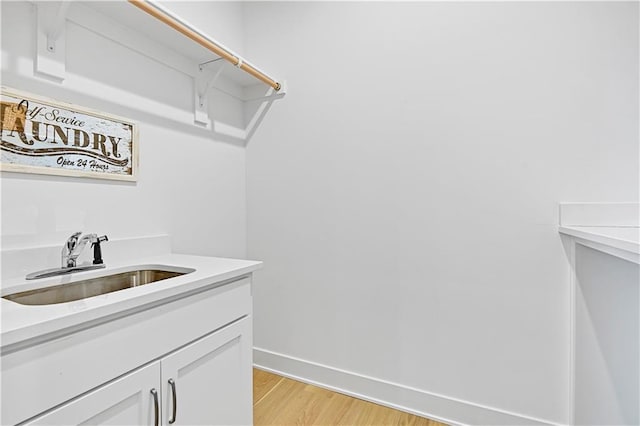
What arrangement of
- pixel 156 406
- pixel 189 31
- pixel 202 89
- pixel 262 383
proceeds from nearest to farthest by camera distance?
pixel 156 406 → pixel 189 31 → pixel 202 89 → pixel 262 383

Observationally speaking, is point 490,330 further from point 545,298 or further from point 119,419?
point 119,419

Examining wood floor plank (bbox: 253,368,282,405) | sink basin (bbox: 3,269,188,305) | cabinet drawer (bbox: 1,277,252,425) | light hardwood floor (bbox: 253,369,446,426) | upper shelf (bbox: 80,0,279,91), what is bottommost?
light hardwood floor (bbox: 253,369,446,426)

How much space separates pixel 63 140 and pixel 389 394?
6.17ft

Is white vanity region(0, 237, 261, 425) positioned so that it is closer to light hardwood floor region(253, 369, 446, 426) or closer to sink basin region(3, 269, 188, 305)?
sink basin region(3, 269, 188, 305)

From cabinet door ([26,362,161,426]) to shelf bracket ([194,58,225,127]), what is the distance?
1337 millimetres

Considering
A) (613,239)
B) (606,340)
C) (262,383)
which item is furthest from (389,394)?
(613,239)

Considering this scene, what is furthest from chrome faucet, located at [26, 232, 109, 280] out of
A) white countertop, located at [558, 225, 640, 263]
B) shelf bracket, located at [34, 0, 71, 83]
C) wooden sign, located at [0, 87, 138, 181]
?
white countertop, located at [558, 225, 640, 263]

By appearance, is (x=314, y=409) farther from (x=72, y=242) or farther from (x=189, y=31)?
(x=189, y=31)

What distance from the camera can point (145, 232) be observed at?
1.53 meters

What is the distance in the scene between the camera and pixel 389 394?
1.71 m

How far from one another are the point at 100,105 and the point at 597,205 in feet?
6.86

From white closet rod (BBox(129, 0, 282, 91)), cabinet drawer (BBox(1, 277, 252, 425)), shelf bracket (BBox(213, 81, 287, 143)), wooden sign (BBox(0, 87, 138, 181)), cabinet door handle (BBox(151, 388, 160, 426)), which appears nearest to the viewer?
cabinet drawer (BBox(1, 277, 252, 425))

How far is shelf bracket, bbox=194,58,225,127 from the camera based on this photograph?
5.85ft

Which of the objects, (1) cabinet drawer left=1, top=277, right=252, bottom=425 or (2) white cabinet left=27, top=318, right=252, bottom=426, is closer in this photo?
(1) cabinet drawer left=1, top=277, right=252, bottom=425
